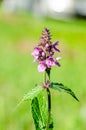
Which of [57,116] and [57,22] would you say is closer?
[57,116]

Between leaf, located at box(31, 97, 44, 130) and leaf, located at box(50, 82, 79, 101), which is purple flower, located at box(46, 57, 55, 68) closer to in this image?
leaf, located at box(50, 82, 79, 101)

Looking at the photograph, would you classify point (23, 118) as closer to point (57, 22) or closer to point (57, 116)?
point (57, 116)

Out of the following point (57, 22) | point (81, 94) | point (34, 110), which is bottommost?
point (57, 22)

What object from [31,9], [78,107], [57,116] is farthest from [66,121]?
[31,9]

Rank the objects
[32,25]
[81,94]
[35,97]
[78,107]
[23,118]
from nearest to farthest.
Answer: [35,97]
[23,118]
[78,107]
[81,94]
[32,25]

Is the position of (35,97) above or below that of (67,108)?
above

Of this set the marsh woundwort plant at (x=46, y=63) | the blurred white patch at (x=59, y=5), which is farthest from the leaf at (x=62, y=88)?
the blurred white patch at (x=59, y=5)

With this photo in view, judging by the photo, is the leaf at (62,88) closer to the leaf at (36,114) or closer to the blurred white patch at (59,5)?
the leaf at (36,114)

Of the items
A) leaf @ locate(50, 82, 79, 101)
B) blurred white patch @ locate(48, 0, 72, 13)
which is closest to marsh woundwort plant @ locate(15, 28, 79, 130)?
leaf @ locate(50, 82, 79, 101)

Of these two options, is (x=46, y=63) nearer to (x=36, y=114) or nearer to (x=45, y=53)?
(x=45, y=53)
